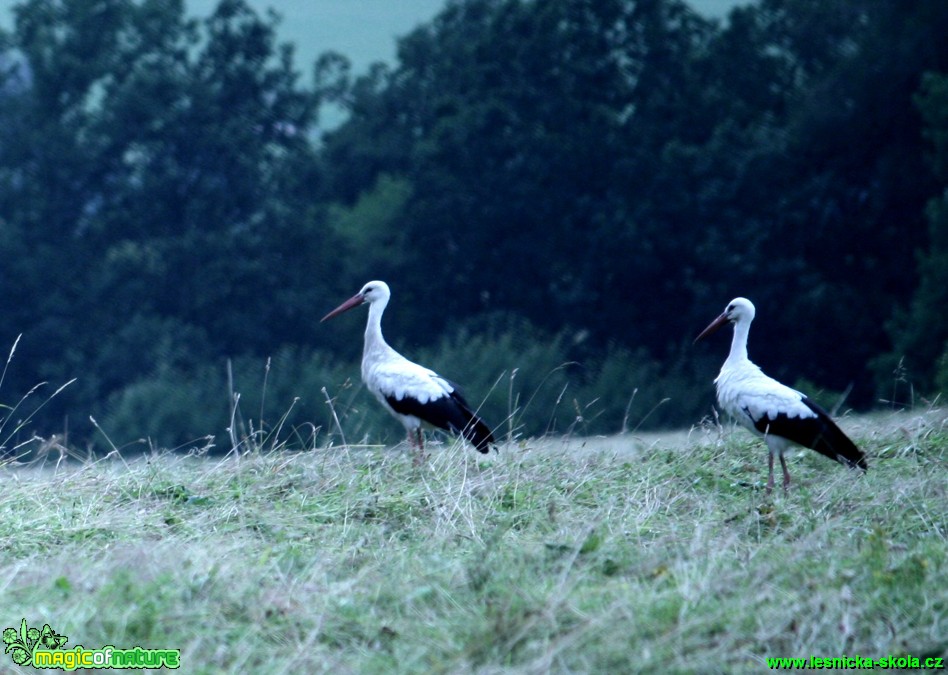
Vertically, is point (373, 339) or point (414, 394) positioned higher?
point (373, 339)

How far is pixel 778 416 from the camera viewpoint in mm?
5961

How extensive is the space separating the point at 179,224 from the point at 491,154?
22.5 feet

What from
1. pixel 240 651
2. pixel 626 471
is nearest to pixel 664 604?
pixel 240 651

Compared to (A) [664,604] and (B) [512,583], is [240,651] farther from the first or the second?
(A) [664,604]

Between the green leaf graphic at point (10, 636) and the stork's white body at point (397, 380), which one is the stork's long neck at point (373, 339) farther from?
the green leaf graphic at point (10, 636)

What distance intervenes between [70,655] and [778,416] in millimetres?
3575

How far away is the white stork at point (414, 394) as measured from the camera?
7031 millimetres

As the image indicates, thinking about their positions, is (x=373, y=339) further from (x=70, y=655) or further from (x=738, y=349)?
(x=70, y=655)

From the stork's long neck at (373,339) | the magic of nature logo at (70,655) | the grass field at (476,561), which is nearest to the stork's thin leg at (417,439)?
the grass field at (476,561)

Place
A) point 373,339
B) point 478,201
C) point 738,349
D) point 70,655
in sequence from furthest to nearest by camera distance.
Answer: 1. point 478,201
2. point 373,339
3. point 738,349
4. point 70,655

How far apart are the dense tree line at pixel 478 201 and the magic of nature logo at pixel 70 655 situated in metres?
19.3

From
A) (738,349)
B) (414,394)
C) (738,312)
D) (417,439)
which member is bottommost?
(417,439)

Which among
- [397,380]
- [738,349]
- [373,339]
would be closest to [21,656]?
[397,380]

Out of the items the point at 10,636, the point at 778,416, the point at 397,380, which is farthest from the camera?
the point at 397,380
